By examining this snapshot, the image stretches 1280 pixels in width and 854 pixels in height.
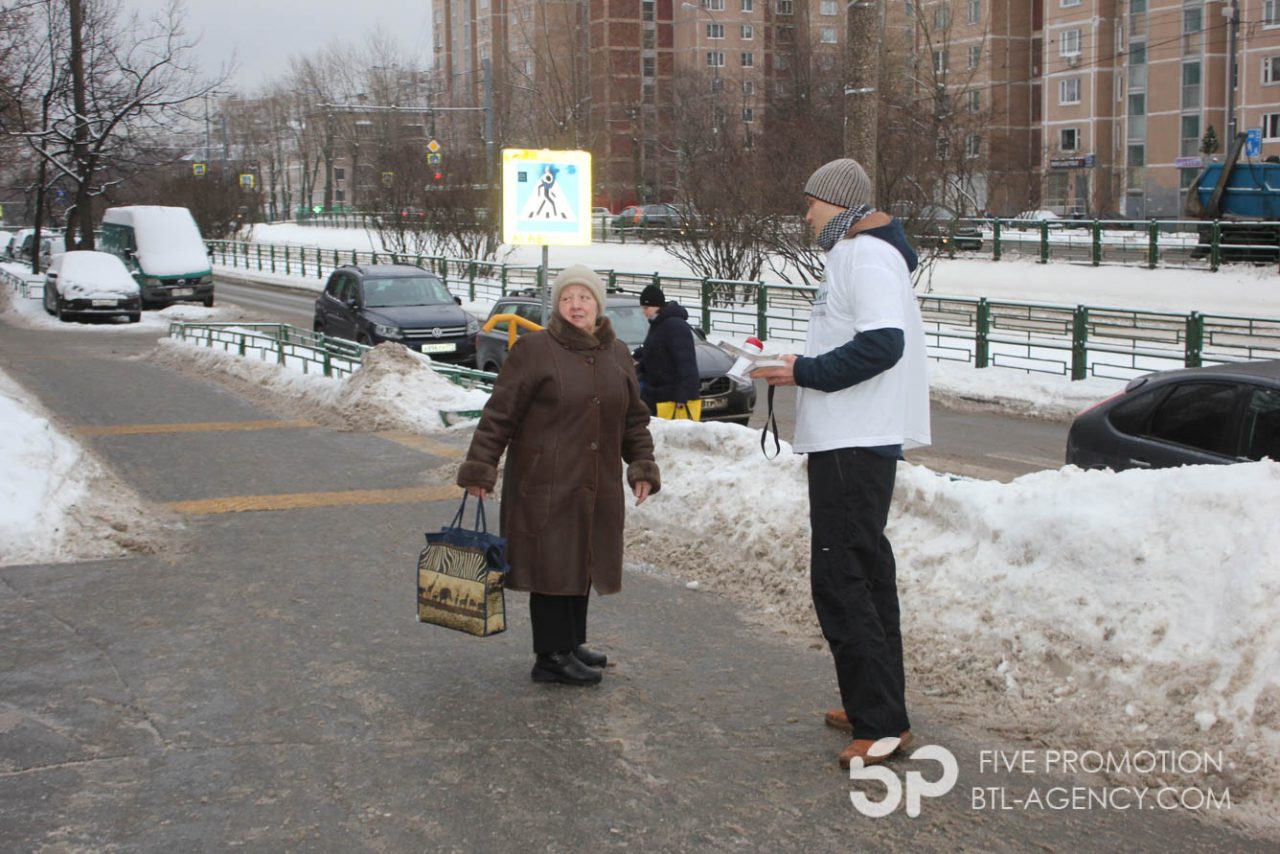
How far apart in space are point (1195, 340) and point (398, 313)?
1245cm

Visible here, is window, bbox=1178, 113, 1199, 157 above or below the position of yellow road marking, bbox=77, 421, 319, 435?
above

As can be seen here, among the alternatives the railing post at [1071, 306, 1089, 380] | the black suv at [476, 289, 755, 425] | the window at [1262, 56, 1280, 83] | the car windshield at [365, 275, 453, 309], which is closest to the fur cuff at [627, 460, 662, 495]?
the black suv at [476, 289, 755, 425]

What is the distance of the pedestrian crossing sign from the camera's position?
13.4 m

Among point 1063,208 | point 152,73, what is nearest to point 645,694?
point 152,73

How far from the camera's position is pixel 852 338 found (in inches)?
177

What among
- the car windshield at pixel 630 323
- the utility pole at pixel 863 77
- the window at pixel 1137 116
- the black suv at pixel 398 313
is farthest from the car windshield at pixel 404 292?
the window at pixel 1137 116

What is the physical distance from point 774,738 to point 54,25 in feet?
131

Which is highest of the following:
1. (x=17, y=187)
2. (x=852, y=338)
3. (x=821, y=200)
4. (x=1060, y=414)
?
(x=17, y=187)

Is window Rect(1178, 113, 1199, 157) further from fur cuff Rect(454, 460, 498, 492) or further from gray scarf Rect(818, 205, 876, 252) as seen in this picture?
fur cuff Rect(454, 460, 498, 492)

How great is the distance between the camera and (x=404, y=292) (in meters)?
23.9

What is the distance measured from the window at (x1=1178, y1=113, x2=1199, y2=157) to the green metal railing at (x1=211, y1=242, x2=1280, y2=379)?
178 feet

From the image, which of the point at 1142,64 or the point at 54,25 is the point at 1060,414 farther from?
the point at 1142,64

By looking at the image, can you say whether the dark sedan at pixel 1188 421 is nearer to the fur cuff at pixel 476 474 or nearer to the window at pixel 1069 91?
the fur cuff at pixel 476 474

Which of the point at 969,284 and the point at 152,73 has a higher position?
the point at 152,73
